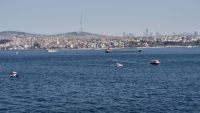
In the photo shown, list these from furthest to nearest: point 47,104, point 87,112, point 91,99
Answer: point 91,99 < point 47,104 < point 87,112

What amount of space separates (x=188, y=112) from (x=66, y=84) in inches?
1031

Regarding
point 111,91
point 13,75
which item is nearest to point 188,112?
point 111,91

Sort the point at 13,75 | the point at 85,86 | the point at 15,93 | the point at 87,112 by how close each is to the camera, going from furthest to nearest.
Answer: the point at 13,75, the point at 85,86, the point at 15,93, the point at 87,112

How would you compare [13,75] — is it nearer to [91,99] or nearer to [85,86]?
[85,86]

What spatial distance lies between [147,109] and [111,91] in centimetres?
1354

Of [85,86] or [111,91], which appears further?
[85,86]

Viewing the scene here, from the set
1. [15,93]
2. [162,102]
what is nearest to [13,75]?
[15,93]

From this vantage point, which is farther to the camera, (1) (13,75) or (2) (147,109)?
(1) (13,75)

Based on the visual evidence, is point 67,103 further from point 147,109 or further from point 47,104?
point 147,109

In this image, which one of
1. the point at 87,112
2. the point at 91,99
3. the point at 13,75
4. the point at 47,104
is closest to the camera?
the point at 87,112

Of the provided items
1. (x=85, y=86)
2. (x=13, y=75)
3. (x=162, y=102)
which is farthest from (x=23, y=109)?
(x=13, y=75)

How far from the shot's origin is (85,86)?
62969 mm

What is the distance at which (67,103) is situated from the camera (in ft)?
154

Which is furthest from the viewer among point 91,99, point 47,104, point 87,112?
point 91,99
